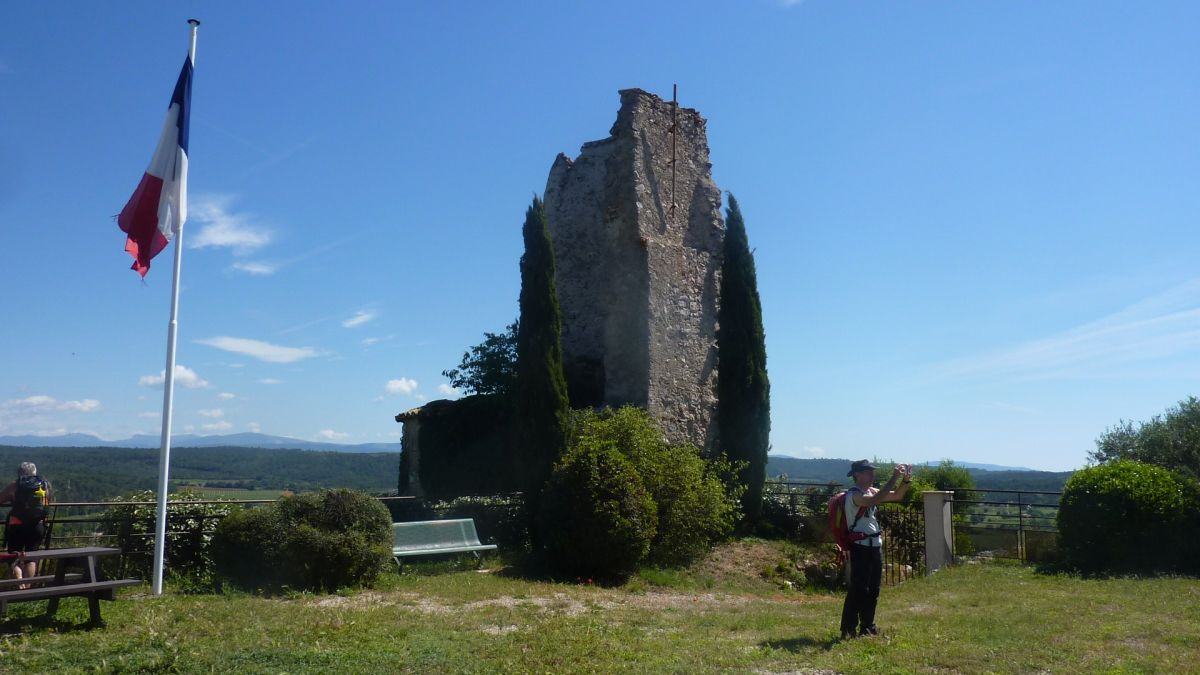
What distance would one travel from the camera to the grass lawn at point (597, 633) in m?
6.39

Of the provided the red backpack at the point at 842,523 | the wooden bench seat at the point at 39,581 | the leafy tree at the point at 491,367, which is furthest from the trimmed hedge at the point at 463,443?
the red backpack at the point at 842,523

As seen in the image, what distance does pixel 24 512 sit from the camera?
895 centimetres

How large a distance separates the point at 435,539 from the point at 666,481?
3.97 m

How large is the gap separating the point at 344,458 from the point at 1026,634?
6933 cm

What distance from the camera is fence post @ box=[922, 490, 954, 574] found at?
1366 centimetres

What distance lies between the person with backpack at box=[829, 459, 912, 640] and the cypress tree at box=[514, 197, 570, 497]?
7747 millimetres

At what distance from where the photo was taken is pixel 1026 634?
747 cm

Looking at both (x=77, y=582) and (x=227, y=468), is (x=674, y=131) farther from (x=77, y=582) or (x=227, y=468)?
(x=227, y=468)

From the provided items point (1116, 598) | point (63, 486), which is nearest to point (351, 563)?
point (1116, 598)

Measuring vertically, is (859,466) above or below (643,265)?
below

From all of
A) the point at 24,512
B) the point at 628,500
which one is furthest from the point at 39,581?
the point at 628,500

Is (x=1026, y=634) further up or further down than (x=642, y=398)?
further down

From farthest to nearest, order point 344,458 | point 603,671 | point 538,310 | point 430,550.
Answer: point 344,458, point 538,310, point 430,550, point 603,671

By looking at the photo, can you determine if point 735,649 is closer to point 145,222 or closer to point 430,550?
point 430,550
